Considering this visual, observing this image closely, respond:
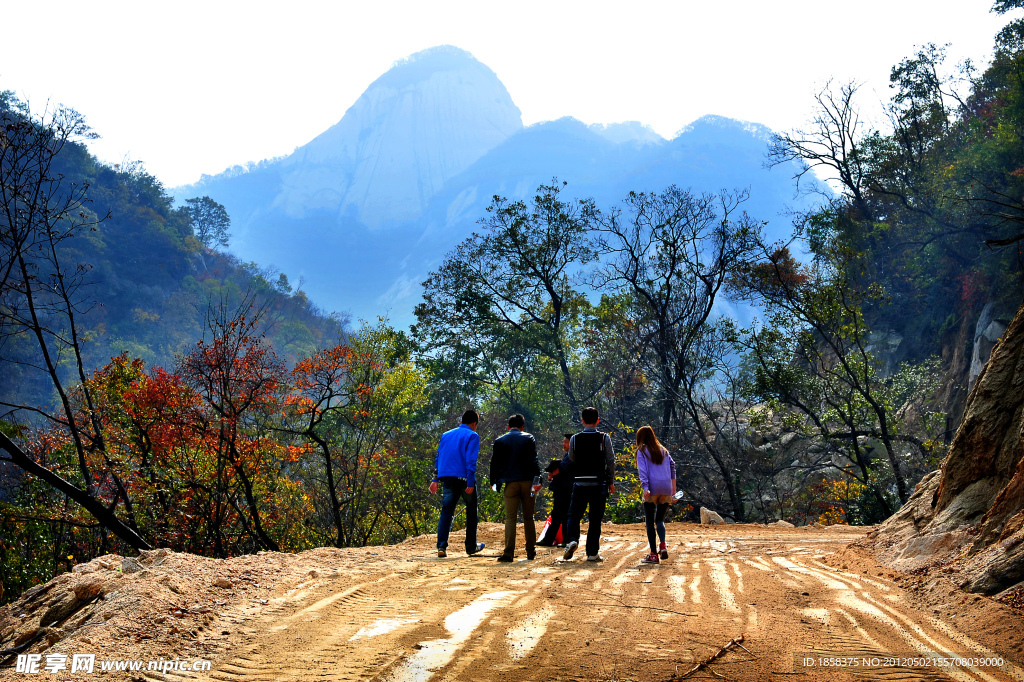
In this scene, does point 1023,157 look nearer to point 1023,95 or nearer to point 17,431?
point 1023,95

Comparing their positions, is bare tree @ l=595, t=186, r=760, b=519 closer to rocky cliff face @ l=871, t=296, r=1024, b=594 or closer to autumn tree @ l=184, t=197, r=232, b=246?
rocky cliff face @ l=871, t=296, r=1024, b=594

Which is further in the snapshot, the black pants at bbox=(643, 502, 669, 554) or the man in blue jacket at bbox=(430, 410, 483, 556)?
the man in blue jacket at bbox=(430, 410, 483, 556)

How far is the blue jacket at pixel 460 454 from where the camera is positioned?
8.34 m

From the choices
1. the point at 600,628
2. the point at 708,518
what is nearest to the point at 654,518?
the point at 600,628

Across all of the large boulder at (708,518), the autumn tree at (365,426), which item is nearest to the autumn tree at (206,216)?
the autumn tree at (365,426)

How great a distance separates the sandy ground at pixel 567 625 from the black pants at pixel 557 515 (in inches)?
70.3

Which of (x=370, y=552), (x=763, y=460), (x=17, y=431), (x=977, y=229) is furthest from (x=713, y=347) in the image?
(x=17, y=431)

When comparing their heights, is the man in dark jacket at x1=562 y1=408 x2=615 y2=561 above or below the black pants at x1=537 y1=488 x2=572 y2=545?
above

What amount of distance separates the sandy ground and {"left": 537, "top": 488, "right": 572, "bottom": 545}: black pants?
1786mm

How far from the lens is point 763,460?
22500 millimetres

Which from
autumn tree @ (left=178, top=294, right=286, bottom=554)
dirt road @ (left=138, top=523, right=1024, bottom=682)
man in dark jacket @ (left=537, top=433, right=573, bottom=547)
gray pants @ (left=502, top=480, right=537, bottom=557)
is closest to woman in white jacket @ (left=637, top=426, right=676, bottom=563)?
dirt road @ (left=138, top=523, right=1024, bottom=682)

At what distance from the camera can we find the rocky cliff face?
18.6ft

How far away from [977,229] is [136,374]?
32976 millimetres

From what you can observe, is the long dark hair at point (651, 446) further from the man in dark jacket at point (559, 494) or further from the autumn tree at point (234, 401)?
the autumn tree at point (234, 401)
